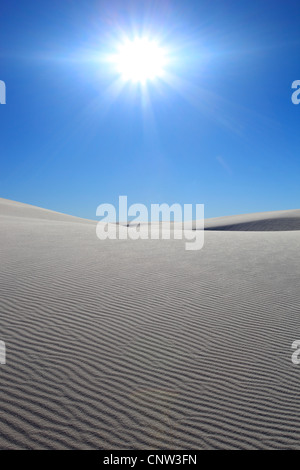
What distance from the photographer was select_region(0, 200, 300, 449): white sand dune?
3.29m

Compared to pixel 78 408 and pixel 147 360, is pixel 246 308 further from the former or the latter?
pixel 78 408

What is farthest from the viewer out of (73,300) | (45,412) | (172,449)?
(73,300)

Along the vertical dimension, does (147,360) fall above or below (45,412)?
above

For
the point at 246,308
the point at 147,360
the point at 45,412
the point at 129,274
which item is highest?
the point at 129,274

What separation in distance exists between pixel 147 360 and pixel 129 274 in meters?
4.81

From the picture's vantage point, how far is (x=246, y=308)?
6840mm

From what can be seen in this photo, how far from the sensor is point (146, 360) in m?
4.52

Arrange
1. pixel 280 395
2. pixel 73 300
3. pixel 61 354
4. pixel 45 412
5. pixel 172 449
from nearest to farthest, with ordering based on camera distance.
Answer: pixel 172 449 → pixel 45 412 → pixel 280 395 → pixel 61 354 → pixel 73 300

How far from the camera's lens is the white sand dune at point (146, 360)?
10.8 ft

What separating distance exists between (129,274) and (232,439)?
6251 mm

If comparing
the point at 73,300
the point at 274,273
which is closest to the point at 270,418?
the point at 73,300

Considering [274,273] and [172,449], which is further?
[274,273]
